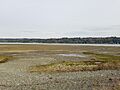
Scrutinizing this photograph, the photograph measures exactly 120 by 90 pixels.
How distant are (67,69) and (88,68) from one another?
2497 millimetres

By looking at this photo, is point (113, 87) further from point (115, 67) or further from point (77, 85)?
point (115, 67)

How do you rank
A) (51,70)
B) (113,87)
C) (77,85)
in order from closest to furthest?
(113,87)
(77,85)
(51,70)

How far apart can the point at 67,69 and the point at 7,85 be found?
11352 millimetres

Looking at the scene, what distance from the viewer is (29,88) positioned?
69.0ft

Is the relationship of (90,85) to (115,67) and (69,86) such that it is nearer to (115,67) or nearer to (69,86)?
(69,86)

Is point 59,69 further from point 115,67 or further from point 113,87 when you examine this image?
point 113,87

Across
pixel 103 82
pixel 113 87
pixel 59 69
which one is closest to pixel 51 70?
pixel 59 69

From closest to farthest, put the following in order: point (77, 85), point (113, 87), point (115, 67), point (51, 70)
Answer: point (113, 87) → point (77, 85) → point (51, 70) → point (115, 67)

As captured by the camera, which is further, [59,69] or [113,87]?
[59,69]

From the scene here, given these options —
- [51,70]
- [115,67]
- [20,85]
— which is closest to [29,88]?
[20,85]

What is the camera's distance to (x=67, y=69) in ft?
108

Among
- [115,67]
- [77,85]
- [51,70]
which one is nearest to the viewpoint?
[77,85]

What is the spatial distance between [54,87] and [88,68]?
501 inches

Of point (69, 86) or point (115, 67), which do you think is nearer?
point (69, 86)
